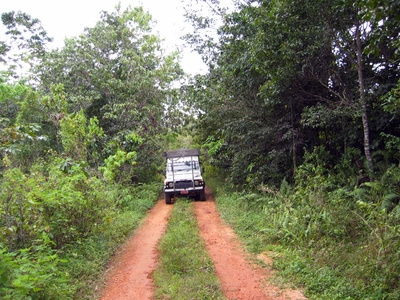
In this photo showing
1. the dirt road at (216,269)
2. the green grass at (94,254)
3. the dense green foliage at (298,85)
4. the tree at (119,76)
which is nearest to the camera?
the dirt road at (216,269)

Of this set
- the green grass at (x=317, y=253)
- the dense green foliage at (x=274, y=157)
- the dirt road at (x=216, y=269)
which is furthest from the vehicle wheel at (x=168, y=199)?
the green grass at (x=317, y=253)

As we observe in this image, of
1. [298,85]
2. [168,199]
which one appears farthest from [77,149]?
[298,85]

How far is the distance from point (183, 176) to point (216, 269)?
31.5ft

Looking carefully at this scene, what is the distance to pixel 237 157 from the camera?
45.1 feet

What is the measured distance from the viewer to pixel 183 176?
1599cm

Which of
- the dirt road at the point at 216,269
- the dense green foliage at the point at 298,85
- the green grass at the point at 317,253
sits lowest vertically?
the dirt road at the point at 216,269

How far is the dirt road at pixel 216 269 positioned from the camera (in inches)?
216

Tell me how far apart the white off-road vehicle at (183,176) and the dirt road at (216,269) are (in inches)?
186

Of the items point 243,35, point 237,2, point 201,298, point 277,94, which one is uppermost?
point 237,2

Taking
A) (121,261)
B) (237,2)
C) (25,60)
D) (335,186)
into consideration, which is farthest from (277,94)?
(25,60)

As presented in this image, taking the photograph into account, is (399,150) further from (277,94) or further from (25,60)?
(25,60)

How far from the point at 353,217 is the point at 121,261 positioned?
4871 millimetres

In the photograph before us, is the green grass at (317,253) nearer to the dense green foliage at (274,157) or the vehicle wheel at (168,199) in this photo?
the dense green foliage at (274,157)

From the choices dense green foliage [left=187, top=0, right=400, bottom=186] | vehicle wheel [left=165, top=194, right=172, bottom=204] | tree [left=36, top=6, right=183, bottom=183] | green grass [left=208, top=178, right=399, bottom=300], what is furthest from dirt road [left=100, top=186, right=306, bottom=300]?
tree [left=36, top=6, right=183, bottom=183]
